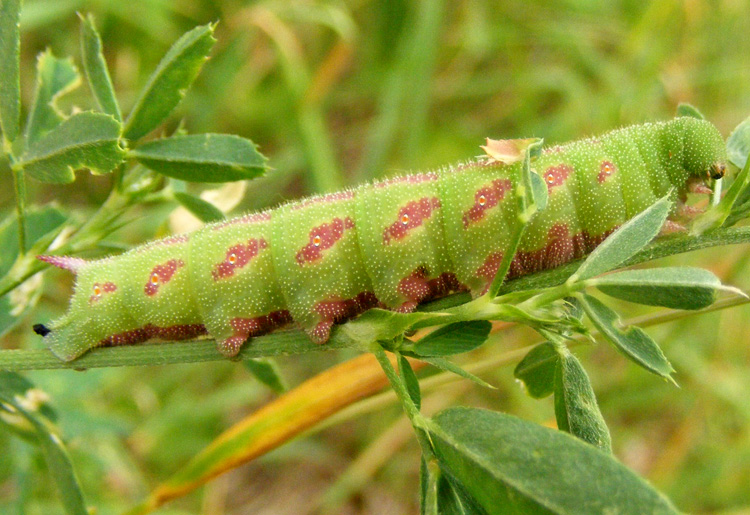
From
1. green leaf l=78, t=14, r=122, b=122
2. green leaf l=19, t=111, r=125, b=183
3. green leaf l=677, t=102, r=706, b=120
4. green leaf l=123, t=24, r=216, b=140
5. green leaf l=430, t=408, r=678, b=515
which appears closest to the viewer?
green leaf l=430, t=408, r=678, b=515

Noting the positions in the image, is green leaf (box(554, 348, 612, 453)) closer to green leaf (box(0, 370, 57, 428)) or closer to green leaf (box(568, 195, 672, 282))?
green leaf (box(568, 195, 672, 282))

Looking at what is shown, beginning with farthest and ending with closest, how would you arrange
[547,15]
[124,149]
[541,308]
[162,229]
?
[547,15] < [162,229] < [124,149] < [541,308]

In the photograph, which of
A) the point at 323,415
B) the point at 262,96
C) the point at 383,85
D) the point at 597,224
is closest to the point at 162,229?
the point at 323,415

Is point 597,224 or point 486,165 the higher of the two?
point 486,165

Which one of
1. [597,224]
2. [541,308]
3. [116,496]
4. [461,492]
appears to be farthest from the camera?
[116,496]

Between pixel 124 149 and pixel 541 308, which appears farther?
pixel 124 149

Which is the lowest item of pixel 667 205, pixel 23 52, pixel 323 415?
pixel 323 415

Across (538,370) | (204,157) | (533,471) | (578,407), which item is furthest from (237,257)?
(533,471)

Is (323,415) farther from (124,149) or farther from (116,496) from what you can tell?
(116,496)

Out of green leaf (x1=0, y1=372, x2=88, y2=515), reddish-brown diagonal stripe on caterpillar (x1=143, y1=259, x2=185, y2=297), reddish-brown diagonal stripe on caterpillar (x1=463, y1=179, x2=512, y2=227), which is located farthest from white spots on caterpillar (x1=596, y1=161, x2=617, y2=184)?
green leaf (x1=0, y1=372, x2=88, y2=515)
